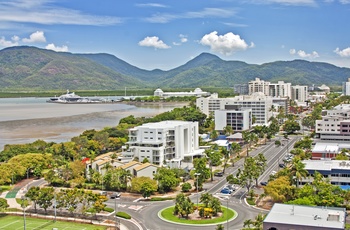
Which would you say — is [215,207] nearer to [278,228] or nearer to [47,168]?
[278,228]

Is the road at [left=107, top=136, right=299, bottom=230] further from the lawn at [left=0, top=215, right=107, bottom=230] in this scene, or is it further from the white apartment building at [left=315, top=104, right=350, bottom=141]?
the white apartment building at [left=315, top=104, right=350, bottom=141]

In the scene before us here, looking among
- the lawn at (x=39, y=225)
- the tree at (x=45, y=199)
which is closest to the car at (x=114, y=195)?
the tree at (x=45, y=199)

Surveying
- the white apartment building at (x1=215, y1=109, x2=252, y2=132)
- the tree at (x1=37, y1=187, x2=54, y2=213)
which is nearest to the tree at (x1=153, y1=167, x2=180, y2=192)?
the tree at (x1=37, y1=187, x2=54, y2=213)

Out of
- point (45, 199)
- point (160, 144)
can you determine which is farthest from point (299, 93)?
point (45, 199)

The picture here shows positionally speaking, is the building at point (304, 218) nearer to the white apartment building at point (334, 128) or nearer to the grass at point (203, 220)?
the grass at point (203, 220)

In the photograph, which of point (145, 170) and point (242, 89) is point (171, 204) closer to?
point (145, 170)

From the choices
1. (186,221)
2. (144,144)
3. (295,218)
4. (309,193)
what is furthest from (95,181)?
(295,218)
